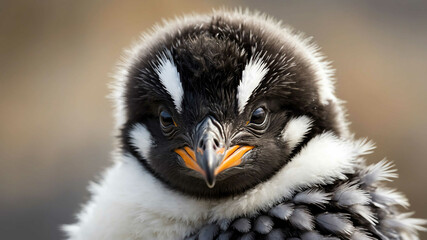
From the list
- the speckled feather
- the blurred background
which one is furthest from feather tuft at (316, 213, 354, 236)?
the blurred background

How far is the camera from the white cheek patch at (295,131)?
166cm

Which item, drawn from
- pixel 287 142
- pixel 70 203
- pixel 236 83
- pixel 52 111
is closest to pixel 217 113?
pixel 236 83

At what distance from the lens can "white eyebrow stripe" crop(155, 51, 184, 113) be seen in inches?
63.6

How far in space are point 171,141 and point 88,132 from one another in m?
2.19

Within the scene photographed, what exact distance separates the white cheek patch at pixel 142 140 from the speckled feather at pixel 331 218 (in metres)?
0.32

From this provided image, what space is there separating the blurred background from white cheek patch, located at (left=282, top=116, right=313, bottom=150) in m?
2.18

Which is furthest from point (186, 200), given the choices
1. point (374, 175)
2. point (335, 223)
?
point (374, 175)

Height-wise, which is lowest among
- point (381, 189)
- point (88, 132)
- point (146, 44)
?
point (88, 132)

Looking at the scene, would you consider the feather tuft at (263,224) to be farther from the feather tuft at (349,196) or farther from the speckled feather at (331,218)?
the feather tuft at (349,196)

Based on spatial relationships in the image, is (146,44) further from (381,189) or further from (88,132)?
(88,132)

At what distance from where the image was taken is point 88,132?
377 centimetres

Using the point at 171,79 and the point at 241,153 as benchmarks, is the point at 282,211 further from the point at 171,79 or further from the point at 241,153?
the point at 171,79

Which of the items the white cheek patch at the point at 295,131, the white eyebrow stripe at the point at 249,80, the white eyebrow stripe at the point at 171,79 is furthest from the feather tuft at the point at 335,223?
the white eyebrow stripe at the point at 171,79

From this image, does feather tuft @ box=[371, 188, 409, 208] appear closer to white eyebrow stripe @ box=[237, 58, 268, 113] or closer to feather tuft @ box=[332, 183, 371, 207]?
feather tuft @ box=[332, 183, 371, 207]
